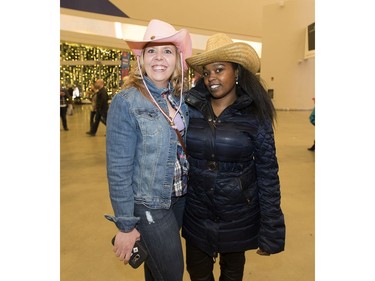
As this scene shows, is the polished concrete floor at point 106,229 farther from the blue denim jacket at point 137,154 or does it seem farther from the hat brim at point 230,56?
the blue denim jacket at point 137,154

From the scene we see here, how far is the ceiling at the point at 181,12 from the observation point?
39.3 feet

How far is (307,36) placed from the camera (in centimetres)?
1889

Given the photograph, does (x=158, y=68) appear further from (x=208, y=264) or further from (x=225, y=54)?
(x=208, y=264)

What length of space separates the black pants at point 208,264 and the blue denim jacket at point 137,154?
52 cm

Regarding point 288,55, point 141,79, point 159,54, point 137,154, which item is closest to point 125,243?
point 137,154

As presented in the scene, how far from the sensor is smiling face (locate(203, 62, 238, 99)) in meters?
1.68

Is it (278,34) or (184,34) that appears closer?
(184,34)

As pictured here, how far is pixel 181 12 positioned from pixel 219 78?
11.5 meters

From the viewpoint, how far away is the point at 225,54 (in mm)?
1654

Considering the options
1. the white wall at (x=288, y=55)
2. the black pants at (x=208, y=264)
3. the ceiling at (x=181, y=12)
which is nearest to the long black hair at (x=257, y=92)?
the black pants at (x=208, y=264)
